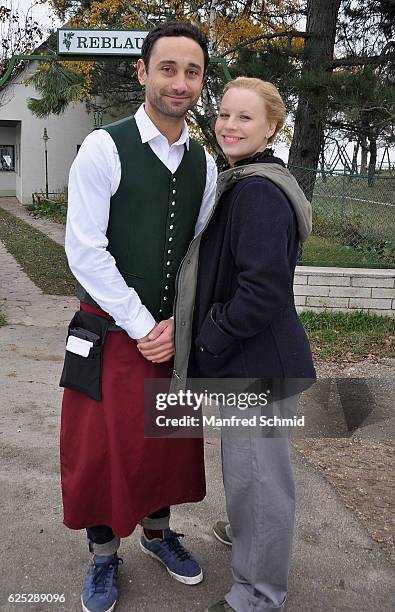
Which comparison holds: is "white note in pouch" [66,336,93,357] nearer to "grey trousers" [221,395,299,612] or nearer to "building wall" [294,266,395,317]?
"grey trousers" [221,395,299,612]

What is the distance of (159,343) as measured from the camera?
2104 millimetres

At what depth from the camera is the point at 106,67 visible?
59.2ft

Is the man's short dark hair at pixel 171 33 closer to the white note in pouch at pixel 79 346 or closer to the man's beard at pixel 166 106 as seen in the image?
the man's beard at pixel 166 106

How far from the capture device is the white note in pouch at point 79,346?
2.16 metres

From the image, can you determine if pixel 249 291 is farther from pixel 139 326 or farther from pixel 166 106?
pixel 166 106

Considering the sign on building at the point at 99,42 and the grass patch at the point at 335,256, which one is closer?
the sign on building at the point at 99,42

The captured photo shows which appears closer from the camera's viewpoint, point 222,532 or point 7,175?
point 222,532

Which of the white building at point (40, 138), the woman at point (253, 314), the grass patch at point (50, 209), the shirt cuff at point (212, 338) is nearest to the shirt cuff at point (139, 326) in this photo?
the woman at point (253, 314)

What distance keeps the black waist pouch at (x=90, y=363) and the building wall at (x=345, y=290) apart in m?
4.11

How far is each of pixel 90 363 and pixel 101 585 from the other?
838mm

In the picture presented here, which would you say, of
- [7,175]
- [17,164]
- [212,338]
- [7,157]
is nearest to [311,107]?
[212,338]

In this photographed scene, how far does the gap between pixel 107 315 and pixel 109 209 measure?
373mm

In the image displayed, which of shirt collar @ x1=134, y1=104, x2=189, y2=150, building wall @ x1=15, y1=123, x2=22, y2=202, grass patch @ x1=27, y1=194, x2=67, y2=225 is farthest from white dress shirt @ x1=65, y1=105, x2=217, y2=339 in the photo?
building wall @ x1=15, y1=123, x2=22, y2=202

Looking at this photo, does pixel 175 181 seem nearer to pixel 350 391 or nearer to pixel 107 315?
pixel 107 315
